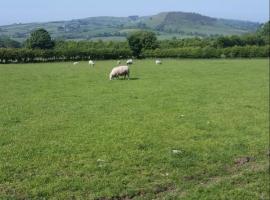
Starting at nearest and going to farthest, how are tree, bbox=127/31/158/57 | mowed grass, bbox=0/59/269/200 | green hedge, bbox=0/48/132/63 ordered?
mowed grass, bbox=0/59/269/200, green hedge, bbox=0/48/132/63, tree, bbox=127/31/158/57

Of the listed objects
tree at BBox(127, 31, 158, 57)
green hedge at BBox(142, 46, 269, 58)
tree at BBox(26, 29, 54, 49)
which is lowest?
green hedge at BBox(142, 46, 269, 58)

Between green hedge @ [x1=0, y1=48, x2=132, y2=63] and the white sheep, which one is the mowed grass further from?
green hedge @ [x1=0, y1=48, x2=132, y2=63]

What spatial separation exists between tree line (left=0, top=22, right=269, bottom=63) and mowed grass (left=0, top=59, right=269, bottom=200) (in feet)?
146

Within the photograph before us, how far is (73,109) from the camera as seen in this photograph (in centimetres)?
2173

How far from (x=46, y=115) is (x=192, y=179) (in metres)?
9.85

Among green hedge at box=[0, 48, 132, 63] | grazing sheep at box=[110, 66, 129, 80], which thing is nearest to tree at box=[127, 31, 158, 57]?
green hedge at box=[0, 48, 132, 63]

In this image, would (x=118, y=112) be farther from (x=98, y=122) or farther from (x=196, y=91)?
(x=196, y=91)

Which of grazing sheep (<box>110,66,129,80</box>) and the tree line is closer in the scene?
grazing sheep (<box>110,66,129,80</box>)

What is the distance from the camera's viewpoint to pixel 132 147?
14.4 metres

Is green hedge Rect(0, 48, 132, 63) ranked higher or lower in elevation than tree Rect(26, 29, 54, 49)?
lower

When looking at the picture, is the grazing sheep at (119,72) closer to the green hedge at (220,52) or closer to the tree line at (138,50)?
the tree line at (138,50)

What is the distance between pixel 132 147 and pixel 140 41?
94511 millimetres

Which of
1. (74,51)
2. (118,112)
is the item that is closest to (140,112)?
(118,112)

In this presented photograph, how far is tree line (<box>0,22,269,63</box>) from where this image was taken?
74.8 metres
